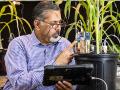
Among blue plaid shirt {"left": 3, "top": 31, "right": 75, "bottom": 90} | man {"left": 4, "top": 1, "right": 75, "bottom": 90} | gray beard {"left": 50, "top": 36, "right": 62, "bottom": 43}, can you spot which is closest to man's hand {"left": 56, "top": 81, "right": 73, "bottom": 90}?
man {"left": 4, "top": 1, "right": 75, "bottom": 90}

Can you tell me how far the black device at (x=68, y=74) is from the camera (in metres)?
1.62

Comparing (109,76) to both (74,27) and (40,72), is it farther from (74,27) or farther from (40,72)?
(74,27)

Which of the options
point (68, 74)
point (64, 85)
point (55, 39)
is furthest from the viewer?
point (55, 39)

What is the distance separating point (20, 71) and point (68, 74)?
0.41 meters

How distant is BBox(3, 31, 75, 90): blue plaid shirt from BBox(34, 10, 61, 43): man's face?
94 mm

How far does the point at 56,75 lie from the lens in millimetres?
1648

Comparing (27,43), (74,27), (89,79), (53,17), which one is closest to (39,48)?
(27,43)

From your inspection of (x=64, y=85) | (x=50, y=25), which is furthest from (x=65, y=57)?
(x=50, y=25)

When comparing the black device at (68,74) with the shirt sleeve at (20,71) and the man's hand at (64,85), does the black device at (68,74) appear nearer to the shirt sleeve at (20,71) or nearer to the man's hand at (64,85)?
the man's hand at (64,85)

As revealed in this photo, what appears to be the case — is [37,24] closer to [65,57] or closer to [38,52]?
[38,52]

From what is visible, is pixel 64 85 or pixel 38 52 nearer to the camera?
pixel 64 85

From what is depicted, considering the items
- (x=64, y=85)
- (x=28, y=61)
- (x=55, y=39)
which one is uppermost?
(x=55, y=39)

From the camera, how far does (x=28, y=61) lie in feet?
6.83

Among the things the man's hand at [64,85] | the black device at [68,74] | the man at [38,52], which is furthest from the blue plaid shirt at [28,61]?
the black device at [68,74]
